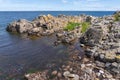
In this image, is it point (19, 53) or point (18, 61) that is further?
point (19, 53)

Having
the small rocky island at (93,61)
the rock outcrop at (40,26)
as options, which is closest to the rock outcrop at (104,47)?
the small rocky island at (93,61)

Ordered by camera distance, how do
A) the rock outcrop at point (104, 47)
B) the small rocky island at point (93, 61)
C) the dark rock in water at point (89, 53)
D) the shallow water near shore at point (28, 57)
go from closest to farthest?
the small rocky island at point (93, 61) < the rock outcrop at point (104, 47) < the shallow water near shore at point (28, 57) < the dark rock in water at point (89, 53)

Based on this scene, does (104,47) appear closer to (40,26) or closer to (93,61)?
(93,61)

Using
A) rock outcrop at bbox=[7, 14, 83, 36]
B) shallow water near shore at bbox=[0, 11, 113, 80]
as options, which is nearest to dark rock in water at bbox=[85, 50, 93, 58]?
shallow water near shore at bbox=[0, 11, 113, 80]

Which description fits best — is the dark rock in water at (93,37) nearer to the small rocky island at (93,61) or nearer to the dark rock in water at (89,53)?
the small rocky island at (93,61)

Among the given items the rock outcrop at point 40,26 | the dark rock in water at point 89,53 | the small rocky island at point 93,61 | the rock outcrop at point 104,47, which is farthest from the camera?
the rock outcrop at point 40,26

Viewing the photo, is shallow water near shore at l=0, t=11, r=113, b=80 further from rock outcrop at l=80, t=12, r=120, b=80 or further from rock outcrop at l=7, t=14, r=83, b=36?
rock outcrop at l=7, t=14, r=83, b=36

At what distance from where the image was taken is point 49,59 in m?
44.0

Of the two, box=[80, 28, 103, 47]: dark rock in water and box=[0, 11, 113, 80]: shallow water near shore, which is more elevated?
box=[80, 28, 103, 47]: dark rock in water

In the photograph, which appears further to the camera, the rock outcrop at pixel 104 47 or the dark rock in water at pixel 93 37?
the dark rock in water at pixel 93 37

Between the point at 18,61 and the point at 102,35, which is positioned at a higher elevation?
the point at 102,35

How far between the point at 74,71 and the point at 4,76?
11423 millimetres

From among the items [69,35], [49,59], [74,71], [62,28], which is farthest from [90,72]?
[62,28]

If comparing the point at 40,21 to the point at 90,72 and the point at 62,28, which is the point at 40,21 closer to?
the point at 62,28
